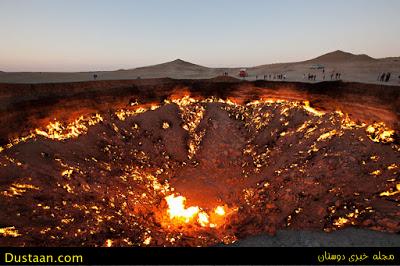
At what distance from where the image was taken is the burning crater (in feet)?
39.8

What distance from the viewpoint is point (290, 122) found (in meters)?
23.3

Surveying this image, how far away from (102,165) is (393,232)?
1635 centimetres

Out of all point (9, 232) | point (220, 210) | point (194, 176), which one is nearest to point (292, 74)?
point (194, 176)

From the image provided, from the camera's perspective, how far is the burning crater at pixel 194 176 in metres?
12.1

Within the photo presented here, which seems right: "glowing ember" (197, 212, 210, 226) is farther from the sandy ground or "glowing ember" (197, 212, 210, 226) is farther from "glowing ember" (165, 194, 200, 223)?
the sandy ground

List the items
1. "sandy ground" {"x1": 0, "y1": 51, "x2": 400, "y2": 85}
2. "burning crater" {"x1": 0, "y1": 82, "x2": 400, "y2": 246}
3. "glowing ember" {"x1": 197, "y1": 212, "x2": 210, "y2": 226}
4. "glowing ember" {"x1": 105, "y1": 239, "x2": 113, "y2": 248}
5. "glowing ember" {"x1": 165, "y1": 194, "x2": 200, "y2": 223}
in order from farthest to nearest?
"sandy ground" {"x1": 0, "y1": 51, "x2": 400, "y2": 85} < "glowing ember" {"x1": 165, "y1": 194, "x2": 200, "y2": 223} < "glowing ember" {"x1": 197, "y1": 212, "x2": 210, "y2": 226} < "burning crater" {"x1": 0, "y1": 82, "x2": 400, "y2": 246} < "glowing ember" {"x1": 105, "y1": 239, "x2": 113, "y2": 248}

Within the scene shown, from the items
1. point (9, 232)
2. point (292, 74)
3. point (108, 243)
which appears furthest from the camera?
point (292, 74)

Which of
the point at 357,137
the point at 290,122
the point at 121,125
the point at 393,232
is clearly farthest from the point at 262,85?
the point at 393,232

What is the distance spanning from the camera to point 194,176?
71.9 feet

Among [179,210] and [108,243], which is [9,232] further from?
[179,210]

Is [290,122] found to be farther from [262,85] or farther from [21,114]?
[21,114]

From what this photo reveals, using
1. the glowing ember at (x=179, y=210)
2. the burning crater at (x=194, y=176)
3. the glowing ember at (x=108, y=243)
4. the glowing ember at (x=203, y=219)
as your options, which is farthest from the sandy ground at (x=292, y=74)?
the glowing ember at (x=108, y=243)

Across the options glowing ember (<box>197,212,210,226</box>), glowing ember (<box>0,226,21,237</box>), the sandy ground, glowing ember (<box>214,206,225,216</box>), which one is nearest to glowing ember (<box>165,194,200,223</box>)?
glowing ember (<box>197,212,210,226</box>)

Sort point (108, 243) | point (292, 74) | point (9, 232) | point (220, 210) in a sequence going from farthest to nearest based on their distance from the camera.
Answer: point (292, 74) → point (220, 210) → point (108, 243) → point (9, 232)
